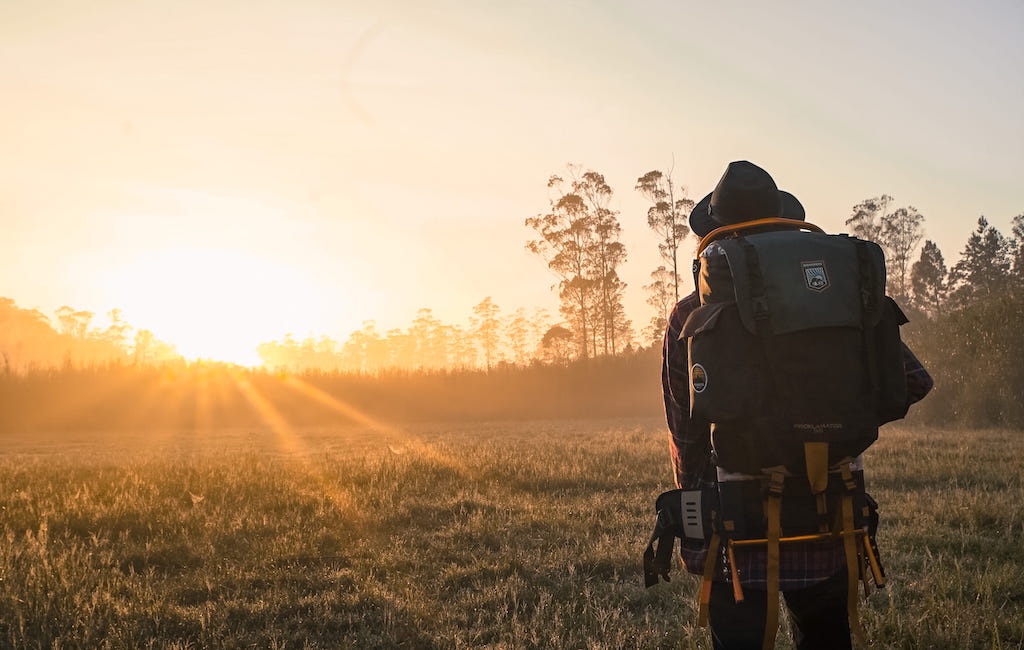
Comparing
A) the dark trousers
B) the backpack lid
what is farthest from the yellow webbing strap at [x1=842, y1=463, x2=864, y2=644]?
the backpack lid

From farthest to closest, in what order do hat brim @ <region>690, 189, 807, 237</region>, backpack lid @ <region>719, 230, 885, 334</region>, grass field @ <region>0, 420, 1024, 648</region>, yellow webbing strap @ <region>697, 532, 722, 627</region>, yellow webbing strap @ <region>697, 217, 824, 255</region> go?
1. grass field @ <region>0, 420, 1024, 648</region>
2. hat brim @ <region>690, 189, 807, 237</region>
3. yellow webbing strap @ <region>697, 217, 824, 255</region>
4. yellow webbing strap @ <region>697, 532, 722, 627</region>
5. backpack lid @ <region>719, 230, 885, 334</region>

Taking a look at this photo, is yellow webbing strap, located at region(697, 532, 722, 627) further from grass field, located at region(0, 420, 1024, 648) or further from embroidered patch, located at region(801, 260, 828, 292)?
grass field, located at region(0, 420, 1024, 648)

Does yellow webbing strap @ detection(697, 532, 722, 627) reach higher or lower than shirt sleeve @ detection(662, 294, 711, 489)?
lower

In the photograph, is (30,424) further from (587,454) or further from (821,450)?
Answer: (821,450)

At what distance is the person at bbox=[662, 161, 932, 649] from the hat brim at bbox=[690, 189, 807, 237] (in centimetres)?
15

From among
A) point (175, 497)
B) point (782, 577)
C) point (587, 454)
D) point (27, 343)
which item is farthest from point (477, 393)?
point (27, 343)

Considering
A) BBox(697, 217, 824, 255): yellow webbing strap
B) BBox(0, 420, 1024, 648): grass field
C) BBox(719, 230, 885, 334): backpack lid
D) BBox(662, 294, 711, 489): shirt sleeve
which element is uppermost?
BBox(697, 217, 824, 255): yellow webbing strap

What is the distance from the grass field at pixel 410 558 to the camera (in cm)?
480

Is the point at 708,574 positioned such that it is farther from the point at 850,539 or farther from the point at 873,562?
the point at 873,562

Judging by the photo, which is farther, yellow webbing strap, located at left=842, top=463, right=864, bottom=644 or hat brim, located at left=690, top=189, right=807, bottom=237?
hat brim, located at left=690, top=189, right=807, bottom=237

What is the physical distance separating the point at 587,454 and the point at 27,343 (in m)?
167

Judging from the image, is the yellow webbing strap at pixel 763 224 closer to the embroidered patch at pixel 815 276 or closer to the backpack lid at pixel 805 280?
the backpack lid at pixel 805 280

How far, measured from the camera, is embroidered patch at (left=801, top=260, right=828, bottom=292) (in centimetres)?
224

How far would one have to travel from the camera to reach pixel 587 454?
13.5 meters
